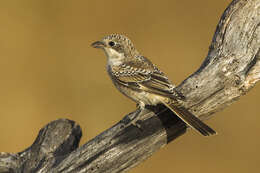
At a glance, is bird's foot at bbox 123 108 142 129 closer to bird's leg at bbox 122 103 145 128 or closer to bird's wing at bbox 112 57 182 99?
bird's leg at bbox 122 103 145 128

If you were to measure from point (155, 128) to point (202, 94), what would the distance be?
76 centimetres

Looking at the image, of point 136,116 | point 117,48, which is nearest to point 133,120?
point 136,116

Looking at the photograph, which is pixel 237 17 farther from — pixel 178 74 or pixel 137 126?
pixel 178 74

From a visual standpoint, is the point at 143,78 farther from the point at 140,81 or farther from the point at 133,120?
the point at 133,120

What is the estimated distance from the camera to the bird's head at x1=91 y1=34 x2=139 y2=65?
7.27m

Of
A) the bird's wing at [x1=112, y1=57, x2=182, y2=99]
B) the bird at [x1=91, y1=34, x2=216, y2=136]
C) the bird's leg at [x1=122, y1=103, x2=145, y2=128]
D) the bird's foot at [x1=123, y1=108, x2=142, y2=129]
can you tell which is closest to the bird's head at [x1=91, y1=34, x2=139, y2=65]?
the bird at [x1=91, y1=34, x2=216, y2=136]

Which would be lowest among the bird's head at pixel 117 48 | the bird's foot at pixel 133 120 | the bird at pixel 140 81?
the bird's foot at pixel 133 120

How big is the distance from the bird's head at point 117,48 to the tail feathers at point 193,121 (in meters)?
1.61

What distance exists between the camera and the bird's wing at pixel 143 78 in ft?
20.7

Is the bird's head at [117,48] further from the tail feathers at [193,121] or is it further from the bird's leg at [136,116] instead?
the tail feathers at [193,121]

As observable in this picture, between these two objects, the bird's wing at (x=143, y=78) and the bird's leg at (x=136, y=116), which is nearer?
the bird's leg at (x=136, y=116)

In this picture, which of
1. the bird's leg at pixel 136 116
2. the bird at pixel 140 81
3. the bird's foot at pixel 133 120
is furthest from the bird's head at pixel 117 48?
the bird's foot at pixel 133 120

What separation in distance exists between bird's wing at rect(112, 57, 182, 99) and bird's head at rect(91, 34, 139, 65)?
0.17m

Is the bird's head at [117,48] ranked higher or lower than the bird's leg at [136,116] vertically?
higher
